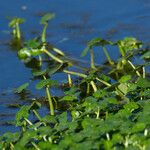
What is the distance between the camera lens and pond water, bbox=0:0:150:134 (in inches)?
187

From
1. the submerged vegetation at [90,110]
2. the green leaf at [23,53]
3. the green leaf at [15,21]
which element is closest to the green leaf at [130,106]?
the submerged vegetation at [90,110]

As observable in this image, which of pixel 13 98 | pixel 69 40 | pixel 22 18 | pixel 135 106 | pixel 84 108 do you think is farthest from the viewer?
pixel 22 18

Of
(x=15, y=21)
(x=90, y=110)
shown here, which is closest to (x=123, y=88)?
(x=90, y=110)

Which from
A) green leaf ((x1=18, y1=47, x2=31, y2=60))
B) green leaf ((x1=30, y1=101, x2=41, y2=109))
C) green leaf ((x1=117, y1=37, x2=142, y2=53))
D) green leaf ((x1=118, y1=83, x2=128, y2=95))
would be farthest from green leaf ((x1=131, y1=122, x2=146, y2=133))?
green leaf ((x1=18, y1=47, x2=31, y2=60))

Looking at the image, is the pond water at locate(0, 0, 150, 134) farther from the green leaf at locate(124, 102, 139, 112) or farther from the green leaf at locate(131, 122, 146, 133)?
the green leaf at locate(131, 122, 146, 133)

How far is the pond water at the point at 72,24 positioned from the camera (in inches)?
187

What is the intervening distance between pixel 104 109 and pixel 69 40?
164 centimetres

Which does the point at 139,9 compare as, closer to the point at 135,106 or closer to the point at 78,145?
the point at 135,106

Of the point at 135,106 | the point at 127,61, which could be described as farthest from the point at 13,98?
the point at 135,106

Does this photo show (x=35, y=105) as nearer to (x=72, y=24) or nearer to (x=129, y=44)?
(x=129, y=44)

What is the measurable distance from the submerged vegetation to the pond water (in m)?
0.15

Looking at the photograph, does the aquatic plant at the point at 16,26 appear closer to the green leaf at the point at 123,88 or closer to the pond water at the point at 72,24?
the pond water at the point at 72,24

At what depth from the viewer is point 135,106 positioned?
130 inches

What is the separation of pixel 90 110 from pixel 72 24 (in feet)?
6.67
